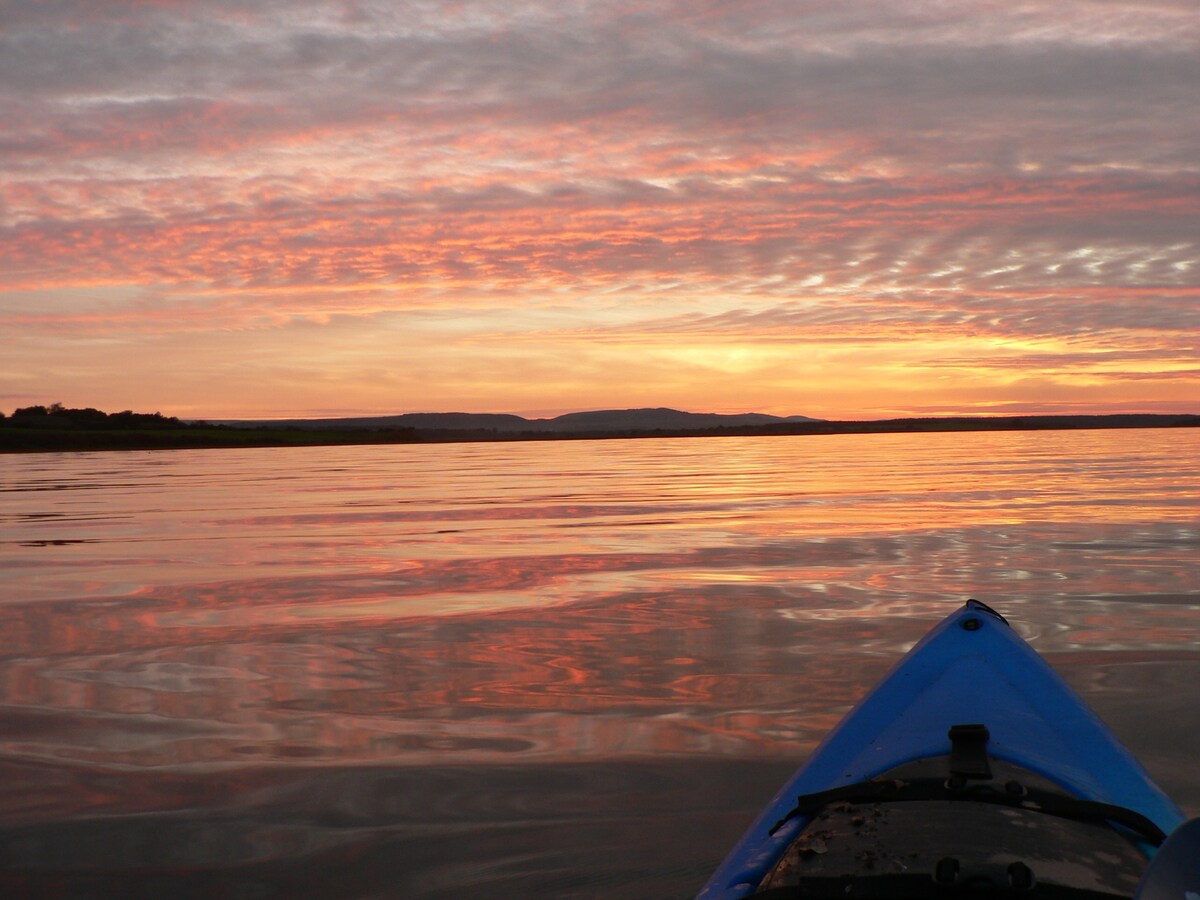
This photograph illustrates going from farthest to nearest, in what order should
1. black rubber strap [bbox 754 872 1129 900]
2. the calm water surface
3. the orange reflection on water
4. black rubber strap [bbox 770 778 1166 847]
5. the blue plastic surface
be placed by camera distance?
the orange reflection on water, the calm water surface, the blue plastic surface, black rubber strap [bbox 770 778 1166 847], black rubber strap [bbox 754 872 1129 900]

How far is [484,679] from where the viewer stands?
6.14 m

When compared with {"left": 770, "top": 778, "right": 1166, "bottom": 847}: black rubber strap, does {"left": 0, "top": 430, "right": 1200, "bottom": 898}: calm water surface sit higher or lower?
lower

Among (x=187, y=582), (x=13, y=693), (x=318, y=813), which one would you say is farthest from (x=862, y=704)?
(x=187, y=582)

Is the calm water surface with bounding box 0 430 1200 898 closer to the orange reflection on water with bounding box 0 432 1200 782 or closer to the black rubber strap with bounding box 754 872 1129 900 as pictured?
the orange reflection on water with bounding box 0 432 1200 782

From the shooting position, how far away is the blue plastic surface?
3.26 metres

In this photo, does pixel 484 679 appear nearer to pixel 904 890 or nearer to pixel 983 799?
pixel 983 799

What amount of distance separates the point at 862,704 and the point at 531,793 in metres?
1.44

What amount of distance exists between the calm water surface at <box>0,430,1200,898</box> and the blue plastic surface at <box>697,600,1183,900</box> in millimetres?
544

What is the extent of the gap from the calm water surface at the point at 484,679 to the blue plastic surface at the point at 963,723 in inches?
21.4

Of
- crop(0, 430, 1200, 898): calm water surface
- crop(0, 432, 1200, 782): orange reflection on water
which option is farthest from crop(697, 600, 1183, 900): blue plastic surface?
crop(0, 432, 1200, 782): orange reflection on water

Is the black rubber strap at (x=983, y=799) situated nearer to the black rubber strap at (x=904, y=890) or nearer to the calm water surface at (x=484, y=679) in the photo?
the black rubber strap at (x=904, y=890)

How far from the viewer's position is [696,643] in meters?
6.97

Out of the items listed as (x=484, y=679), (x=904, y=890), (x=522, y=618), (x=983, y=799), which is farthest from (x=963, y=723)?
(x=522, y=618)

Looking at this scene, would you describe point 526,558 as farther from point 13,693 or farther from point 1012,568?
point 13,693
